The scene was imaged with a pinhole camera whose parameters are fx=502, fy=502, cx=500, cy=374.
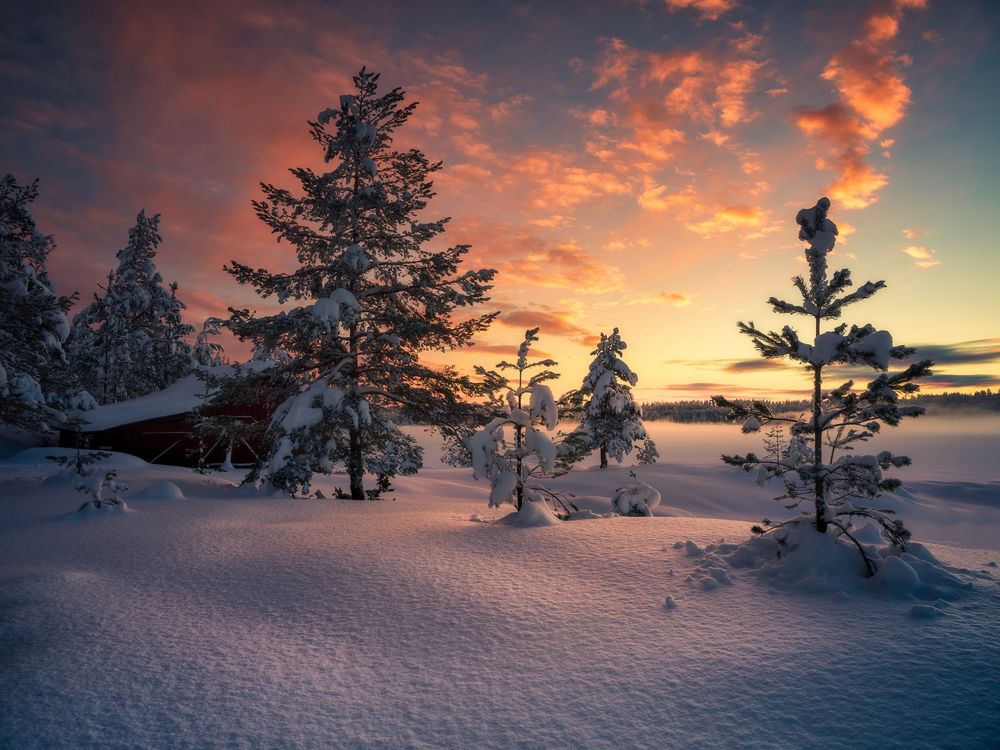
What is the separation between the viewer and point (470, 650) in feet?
12.6

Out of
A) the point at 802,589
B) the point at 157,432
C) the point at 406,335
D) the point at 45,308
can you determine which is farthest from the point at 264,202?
the point at 157,432

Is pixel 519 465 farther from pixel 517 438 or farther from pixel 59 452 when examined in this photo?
pixel 59 452

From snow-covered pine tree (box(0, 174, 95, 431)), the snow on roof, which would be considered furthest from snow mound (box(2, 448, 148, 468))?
snow-covered pine tree (box(0, 174, 95, 431))

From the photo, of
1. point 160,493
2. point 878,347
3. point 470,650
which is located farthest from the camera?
point 160,493

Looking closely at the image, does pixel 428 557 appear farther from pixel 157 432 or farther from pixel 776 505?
pixel 157 432

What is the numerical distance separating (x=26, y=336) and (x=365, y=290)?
894cm

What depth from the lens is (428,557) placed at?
6.24 m

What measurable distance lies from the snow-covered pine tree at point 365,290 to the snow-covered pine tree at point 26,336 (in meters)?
5.22

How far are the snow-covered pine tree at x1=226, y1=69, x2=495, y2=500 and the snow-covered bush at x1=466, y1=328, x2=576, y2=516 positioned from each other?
12.1ft

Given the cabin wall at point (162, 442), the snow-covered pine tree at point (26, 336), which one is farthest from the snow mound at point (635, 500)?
the cabin wall at point (162, 442)

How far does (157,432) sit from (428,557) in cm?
2524

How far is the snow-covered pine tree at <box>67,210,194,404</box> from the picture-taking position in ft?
105

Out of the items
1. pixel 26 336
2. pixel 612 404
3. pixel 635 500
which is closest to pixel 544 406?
pixel 635 500

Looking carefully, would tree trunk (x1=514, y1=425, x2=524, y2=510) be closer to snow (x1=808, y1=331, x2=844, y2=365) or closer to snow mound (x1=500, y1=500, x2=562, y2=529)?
snow mound (x1=500, y1=500, x2=562, y2=529)
